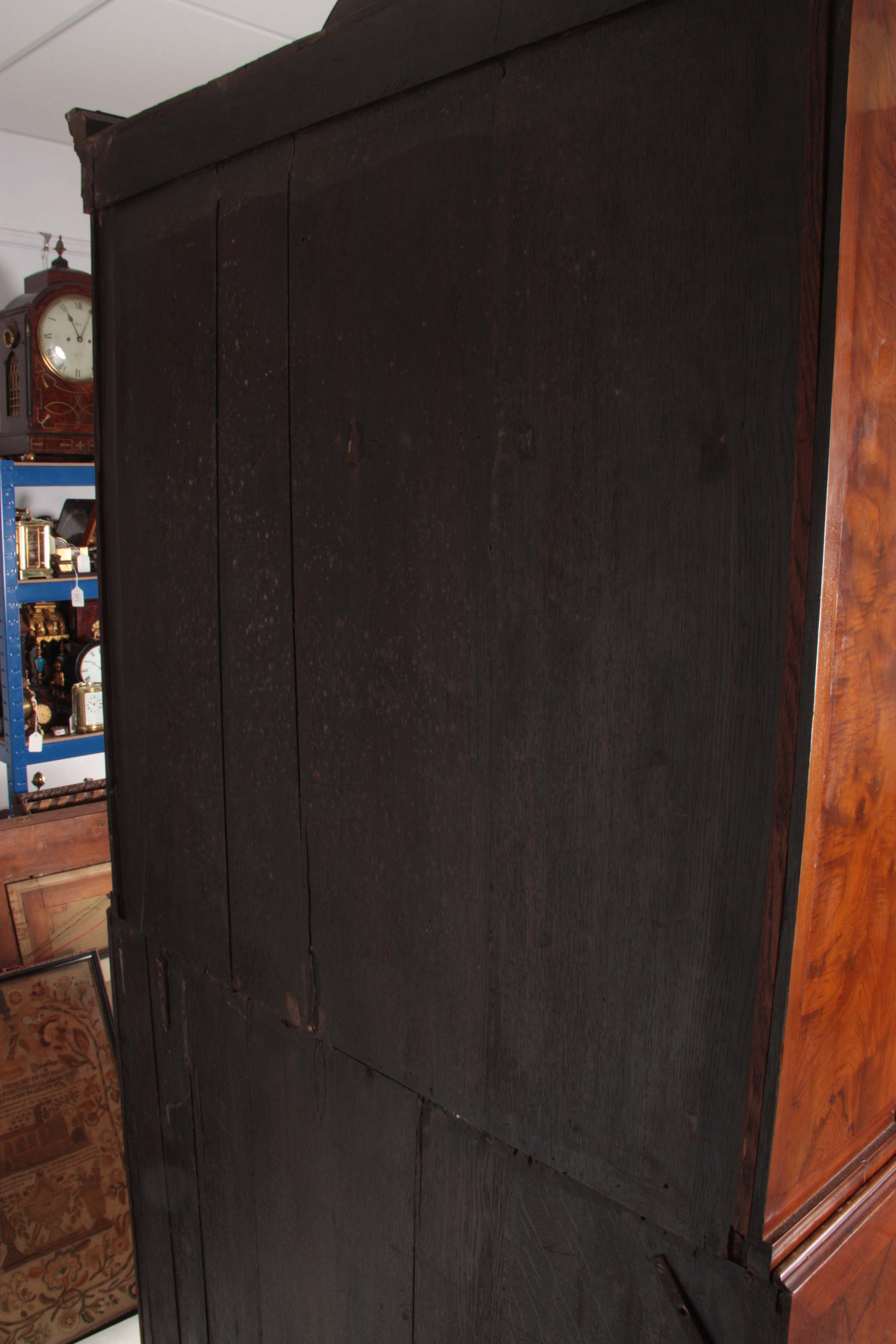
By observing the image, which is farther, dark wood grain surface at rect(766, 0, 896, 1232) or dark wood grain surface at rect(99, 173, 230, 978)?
dark wood grain surface at rect(99, 173, 230, 978)

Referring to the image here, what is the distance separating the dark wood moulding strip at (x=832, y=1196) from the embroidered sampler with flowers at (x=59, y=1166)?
2.03 m

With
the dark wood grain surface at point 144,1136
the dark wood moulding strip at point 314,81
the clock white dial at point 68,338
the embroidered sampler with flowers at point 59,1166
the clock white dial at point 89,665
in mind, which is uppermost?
the clock white dial at point 68,338

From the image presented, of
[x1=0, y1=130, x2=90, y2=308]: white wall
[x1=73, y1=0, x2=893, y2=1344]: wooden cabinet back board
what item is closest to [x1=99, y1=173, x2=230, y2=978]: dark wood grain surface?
[x1=73, y1=0, x2=893, y2=1344]: wooden cabinet back board

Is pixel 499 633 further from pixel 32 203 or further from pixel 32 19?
pixel 32 203

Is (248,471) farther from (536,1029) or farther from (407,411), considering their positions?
(536,1029)

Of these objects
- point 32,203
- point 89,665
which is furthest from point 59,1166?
point 32,203

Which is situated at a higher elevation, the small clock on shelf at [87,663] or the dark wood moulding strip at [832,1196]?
the small clock on shelf at [87,663]

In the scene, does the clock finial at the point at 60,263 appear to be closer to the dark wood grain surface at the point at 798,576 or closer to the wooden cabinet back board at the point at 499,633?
the wooden cabinet back board at the point at 499,633

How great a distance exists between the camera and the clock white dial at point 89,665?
349cm

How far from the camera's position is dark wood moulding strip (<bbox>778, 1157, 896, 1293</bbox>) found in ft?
2.53

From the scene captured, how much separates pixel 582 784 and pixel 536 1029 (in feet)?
0.82

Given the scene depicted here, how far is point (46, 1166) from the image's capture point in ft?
8.11

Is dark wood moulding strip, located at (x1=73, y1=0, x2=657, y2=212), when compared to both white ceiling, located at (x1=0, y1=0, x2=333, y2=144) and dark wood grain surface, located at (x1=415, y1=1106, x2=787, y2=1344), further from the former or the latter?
white ceiling, located at (x1=0, y1=0, x2=333, y2=144)

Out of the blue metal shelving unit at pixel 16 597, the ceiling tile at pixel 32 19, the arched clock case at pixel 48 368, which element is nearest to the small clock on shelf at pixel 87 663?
the blue metal shelving unit at pixel 16 597
